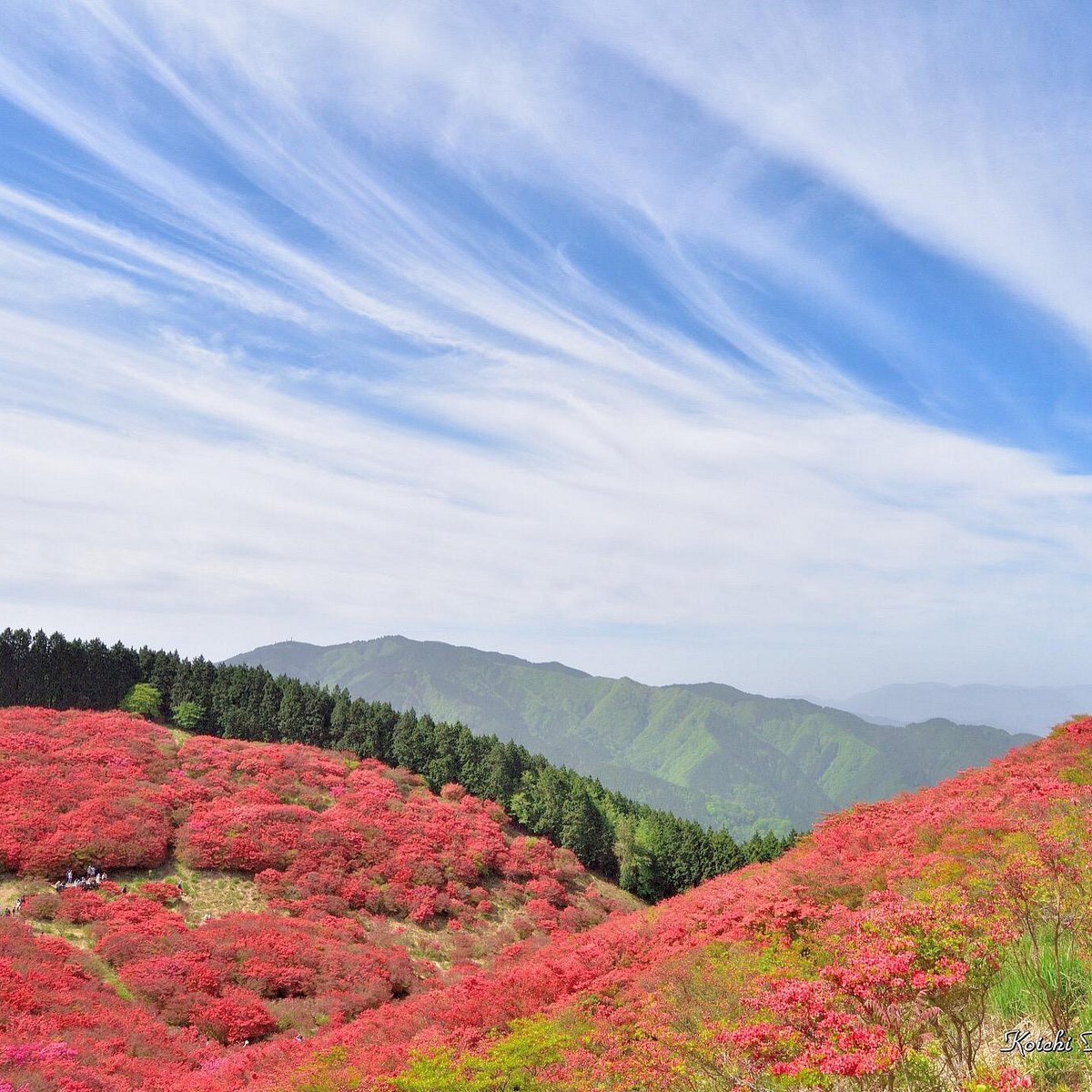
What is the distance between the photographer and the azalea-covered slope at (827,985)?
6828mm

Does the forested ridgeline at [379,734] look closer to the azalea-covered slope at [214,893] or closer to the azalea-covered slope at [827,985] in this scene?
the azalea-covered slope at [214,893]

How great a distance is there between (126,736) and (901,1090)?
169 ft

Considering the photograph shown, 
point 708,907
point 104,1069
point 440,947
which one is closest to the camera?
point 104,1069

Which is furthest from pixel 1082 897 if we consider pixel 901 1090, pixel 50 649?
pixel 50 649

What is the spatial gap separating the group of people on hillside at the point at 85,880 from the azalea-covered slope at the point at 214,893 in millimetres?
153

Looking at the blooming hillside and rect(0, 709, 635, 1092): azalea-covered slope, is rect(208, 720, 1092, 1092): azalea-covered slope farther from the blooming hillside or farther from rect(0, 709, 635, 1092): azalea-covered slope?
rect(0, 709, 635, 1092): azalea-covered slope

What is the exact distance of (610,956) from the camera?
18875mm

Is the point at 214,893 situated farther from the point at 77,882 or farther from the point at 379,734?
the point at 379,734

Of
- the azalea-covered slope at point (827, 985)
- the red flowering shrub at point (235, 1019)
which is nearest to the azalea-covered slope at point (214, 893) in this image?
the red flowering shrub at point (235, 1019)

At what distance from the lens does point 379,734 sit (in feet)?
212

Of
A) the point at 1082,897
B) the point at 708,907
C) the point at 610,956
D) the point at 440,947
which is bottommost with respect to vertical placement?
the point at 440,947

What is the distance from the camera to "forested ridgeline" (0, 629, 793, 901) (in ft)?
179

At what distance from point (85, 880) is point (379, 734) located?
115 ft

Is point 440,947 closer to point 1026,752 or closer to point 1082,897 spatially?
point 1026,752
